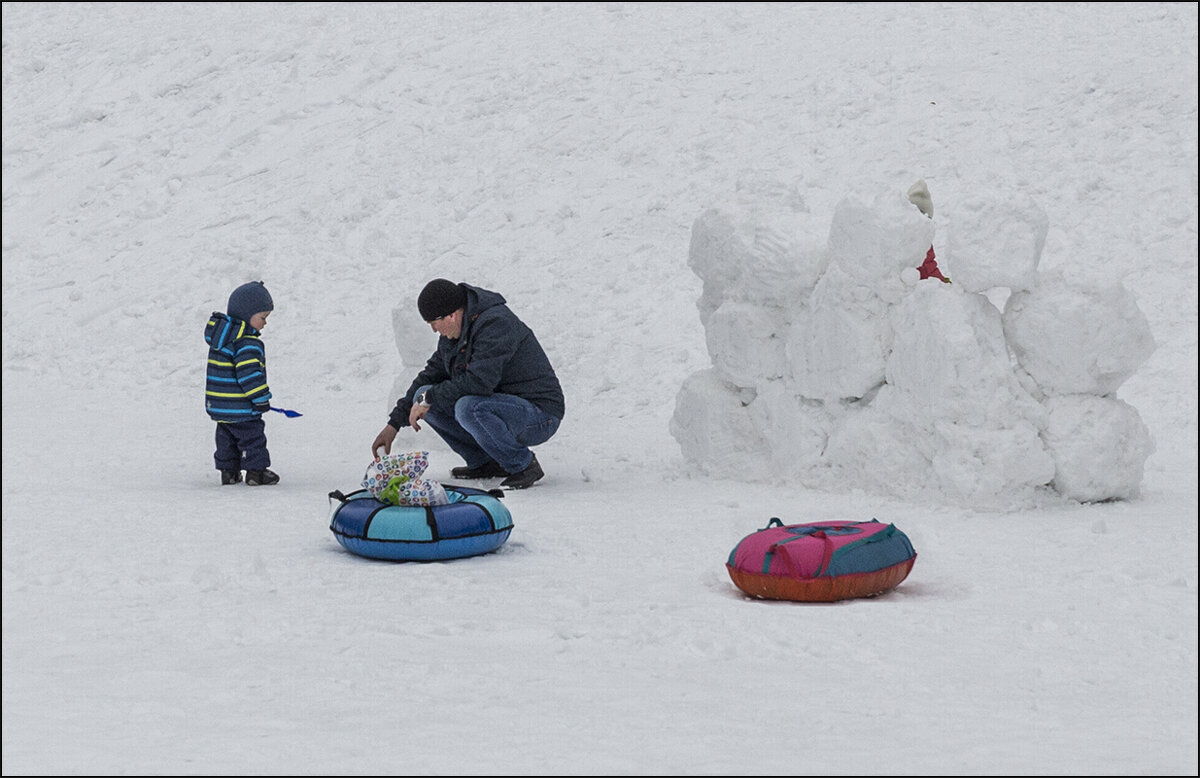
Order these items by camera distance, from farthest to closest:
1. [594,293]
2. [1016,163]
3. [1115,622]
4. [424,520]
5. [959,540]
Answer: [1016,163] < [594,293] < [959,540] < [424,520] < [1115,622]

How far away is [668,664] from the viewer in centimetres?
374

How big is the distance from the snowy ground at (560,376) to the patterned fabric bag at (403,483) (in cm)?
36

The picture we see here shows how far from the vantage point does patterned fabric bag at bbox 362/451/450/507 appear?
17.5 ft

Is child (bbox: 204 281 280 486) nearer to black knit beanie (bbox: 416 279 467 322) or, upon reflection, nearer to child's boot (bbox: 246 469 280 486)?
child's boot (bbox: 246 469 280 486)

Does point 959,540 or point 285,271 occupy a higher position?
point 285,271

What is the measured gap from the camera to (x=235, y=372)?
276 inches

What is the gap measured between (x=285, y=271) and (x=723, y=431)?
7.10m

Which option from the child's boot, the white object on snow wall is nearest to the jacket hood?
the child's boot

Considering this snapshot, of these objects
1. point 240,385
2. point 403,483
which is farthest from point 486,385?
point 403,483

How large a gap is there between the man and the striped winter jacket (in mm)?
751

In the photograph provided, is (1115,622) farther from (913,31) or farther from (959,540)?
(913,31)

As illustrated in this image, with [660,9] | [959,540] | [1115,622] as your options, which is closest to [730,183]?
[660,9]

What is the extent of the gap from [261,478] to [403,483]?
203cm

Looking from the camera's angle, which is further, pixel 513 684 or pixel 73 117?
pixel 73 117
